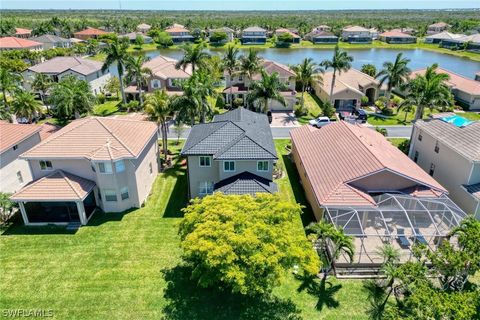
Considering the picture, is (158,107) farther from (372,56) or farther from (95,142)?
(372,56)

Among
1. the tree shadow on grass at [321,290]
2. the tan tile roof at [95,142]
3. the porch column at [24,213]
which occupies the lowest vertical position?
the tree shadow on grass at [321,290]

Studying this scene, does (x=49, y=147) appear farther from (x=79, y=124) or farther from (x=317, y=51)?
(x=317, y=51)

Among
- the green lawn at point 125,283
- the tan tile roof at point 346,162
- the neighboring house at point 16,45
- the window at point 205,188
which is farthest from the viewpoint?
the neighboring house at point 16,45

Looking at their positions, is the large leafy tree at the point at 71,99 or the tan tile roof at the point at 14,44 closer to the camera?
the large leafy tree at the point at 71,99

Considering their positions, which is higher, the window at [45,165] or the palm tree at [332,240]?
the window at [45,165]

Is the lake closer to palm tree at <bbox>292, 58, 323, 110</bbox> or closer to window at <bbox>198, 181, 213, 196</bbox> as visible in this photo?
palm tree at <bbox>292, 58, 323, 110</bbox>

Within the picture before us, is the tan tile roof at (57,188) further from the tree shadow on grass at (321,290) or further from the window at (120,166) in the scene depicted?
the tree shadow on grass at (321,290)

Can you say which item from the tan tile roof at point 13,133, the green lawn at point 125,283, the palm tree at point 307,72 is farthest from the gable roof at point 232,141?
the palm tree at point 307,72

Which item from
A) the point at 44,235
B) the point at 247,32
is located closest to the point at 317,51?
the point at 247,32
